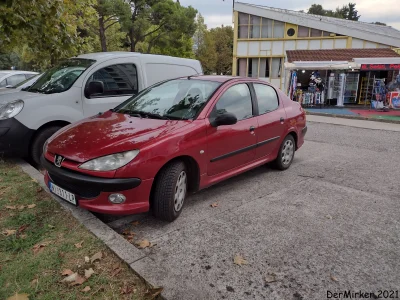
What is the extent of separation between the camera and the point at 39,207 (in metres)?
3.80

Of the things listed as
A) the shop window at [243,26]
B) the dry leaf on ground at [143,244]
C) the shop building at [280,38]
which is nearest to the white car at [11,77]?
the dry leaf on ground at [143,244]

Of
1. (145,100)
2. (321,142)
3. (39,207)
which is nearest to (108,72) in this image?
(145,100)

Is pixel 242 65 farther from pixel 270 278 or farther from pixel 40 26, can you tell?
pixel 270 278

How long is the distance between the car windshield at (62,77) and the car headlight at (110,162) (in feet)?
9.38

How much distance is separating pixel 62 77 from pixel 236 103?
333 cm

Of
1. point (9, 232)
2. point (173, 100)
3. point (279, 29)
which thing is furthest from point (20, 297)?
point (279, 29)

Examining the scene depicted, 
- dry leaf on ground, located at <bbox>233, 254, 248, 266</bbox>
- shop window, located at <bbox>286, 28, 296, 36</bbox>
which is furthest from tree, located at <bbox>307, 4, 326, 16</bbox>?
dry leaf on ground, located at <bbox>233, 254, 248, 266</bbox>

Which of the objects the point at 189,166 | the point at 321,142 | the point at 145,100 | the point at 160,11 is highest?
the point at 160,11

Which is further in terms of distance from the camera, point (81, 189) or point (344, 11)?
point (344, 11)

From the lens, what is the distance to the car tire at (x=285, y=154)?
17.7 feet

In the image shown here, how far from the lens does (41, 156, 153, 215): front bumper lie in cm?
311

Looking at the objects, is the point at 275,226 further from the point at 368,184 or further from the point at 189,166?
the point at 368,184

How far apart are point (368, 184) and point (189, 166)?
3.02 meters

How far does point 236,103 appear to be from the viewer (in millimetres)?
4441
